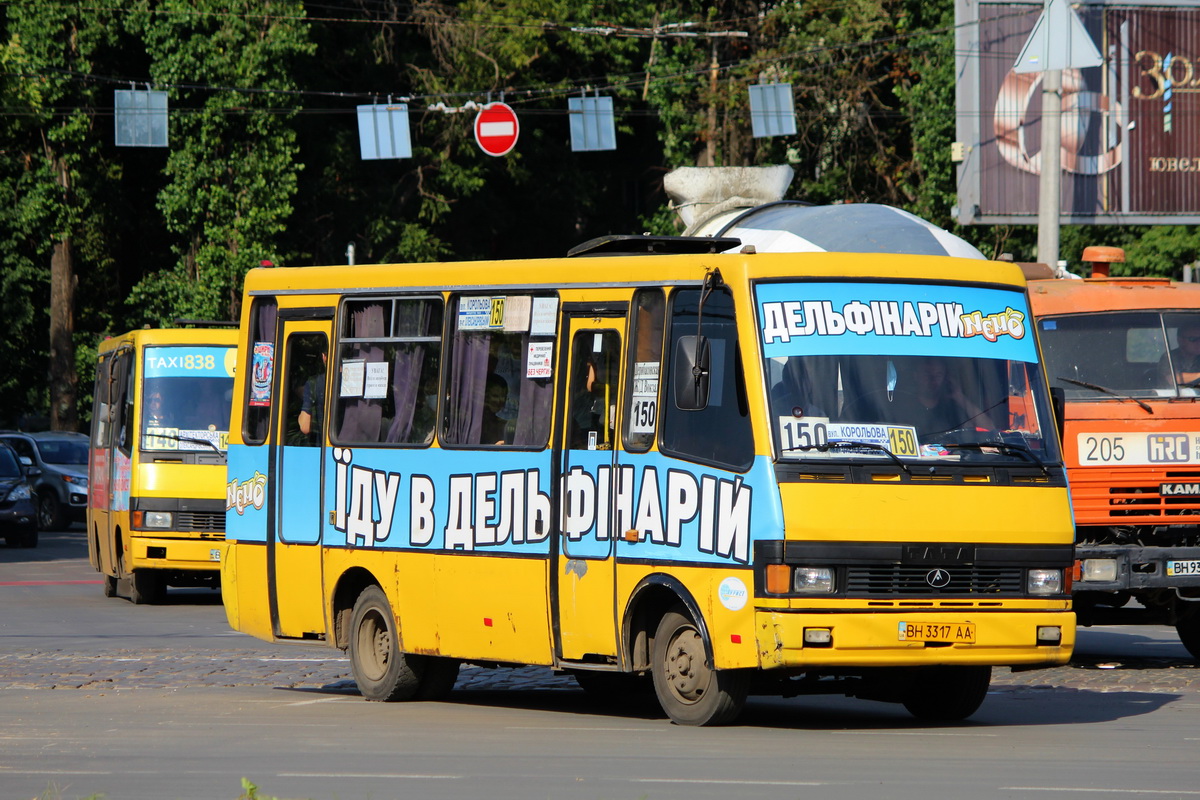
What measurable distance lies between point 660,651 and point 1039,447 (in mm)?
2297

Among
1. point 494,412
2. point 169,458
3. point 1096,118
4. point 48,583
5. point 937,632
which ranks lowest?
point 48,583

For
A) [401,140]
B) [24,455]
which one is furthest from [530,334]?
[24,455]

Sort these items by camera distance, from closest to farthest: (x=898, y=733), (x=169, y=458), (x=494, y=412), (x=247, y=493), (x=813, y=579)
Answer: (x=813, y=579), (x=898, y=733), (x=494, y=412), (x=247, y=493), (x=169, y=458)

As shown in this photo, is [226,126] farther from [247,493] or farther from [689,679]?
[689,679]

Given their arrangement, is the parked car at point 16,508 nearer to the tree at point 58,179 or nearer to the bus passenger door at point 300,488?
the tree at point 58,179

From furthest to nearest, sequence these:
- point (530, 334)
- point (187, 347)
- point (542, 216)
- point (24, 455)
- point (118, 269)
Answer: point (542, 216) < point (118, 269) < point (24, 455) < point (187, 347) < point (530, 334)

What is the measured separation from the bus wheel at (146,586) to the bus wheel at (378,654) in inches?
374

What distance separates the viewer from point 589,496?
11617mm

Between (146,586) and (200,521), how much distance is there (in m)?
1.10

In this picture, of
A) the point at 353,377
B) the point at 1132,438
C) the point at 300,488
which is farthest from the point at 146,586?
the point at 1132,438

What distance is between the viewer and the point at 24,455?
40688 mm

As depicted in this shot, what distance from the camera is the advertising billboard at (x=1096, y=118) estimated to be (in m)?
31.7

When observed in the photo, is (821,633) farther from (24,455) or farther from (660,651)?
(24,455)

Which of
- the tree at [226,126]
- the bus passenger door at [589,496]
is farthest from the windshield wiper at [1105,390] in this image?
the tree at [226,126]
